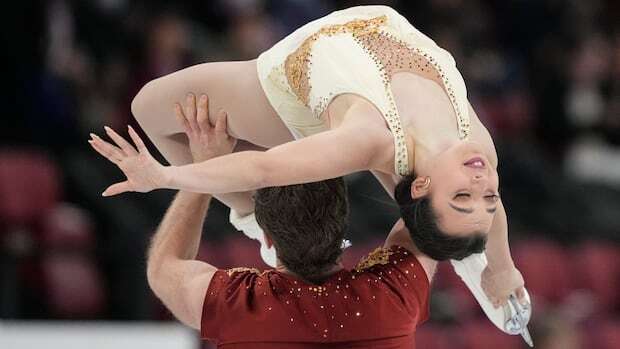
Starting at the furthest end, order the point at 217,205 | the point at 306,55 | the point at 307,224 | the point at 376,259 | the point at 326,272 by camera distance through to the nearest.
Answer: the point at 217,205 → the point at 306,55 → the point at 376,259 → the point at 326,272 → the point at 307,224

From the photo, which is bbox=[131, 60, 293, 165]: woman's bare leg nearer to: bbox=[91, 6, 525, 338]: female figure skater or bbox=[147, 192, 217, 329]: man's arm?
bbox=[91, 6, 525, 338]: female figure skater

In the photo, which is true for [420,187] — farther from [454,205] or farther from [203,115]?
[203,115]

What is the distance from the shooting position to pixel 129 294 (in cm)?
696

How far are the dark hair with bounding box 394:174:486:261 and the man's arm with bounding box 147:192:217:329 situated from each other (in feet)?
1.94

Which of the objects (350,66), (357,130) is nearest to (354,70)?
(350,66)

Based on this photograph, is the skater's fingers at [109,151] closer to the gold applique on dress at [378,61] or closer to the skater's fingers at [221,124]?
the skater's fingers at [221,124]

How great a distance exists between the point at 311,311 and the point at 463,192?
544 mm

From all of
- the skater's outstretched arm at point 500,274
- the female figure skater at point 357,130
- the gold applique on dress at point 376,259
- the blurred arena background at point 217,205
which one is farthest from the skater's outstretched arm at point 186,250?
the blurred arena background at point 217,205

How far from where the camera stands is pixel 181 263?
366 centimetres

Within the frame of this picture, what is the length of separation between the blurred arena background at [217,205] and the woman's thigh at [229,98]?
5.14ft

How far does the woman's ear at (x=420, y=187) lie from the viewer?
140 inches

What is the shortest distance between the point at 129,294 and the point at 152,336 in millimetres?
1600

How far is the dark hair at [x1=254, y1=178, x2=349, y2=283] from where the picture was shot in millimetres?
3400

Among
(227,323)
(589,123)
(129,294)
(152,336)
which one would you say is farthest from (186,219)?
(589,123)
